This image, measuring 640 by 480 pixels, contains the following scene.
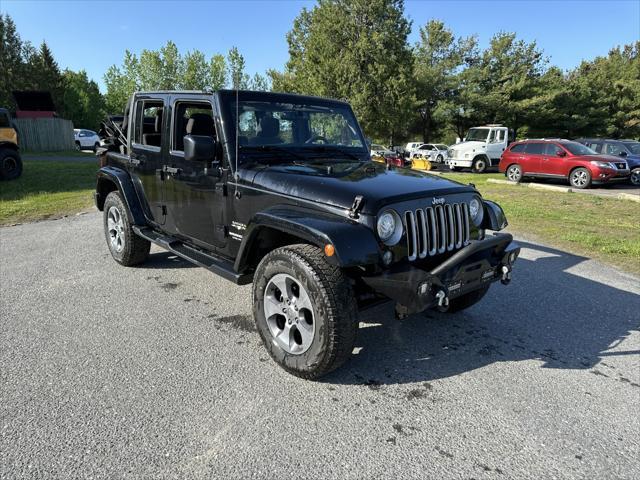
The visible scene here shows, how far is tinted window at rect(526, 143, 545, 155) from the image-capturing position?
1595 cm

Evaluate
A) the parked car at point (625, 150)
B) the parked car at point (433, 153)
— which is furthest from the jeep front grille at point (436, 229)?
the parked car at point (433, 153)

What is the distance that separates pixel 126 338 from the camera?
11.2 ft

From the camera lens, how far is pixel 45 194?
1104cm

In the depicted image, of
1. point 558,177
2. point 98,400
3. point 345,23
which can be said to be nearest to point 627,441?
point 98,400

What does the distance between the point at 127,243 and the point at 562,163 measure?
1505cm

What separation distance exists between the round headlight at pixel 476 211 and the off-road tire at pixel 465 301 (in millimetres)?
671

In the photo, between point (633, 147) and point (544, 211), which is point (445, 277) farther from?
point (633, 147)

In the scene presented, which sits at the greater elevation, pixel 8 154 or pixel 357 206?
pixel 357 206

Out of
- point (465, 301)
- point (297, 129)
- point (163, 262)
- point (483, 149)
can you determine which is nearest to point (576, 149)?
point (483, 149)

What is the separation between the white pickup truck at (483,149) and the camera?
2198 cm

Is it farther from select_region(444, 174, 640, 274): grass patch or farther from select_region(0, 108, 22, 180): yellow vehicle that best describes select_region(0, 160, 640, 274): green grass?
select_region(0, 108, 22, 180): yellow vehicle

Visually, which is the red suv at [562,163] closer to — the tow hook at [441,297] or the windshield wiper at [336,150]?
the windshield wiper at [336,150]

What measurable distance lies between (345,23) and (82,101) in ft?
119

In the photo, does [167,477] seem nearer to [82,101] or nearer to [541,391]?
[541,391]
